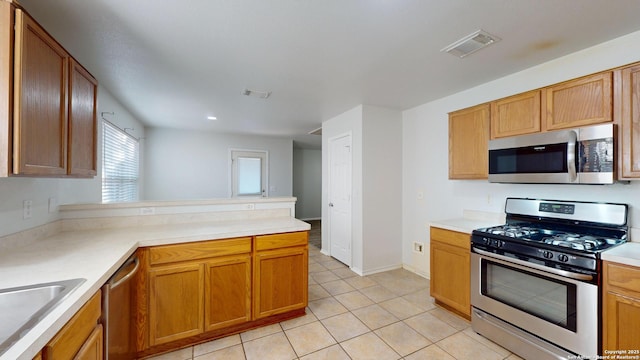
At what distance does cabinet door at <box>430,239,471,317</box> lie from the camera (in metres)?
2.36

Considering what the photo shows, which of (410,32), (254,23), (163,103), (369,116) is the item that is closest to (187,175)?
(163,103)

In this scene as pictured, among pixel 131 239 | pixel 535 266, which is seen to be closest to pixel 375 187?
pixel 535 266

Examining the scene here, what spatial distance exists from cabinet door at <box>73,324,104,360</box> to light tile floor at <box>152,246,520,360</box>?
0.87m

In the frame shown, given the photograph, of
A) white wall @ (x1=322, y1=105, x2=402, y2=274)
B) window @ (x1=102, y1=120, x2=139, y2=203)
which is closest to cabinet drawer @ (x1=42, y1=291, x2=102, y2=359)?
window @ (x1=102, y1=120, x2=139, y2=203)

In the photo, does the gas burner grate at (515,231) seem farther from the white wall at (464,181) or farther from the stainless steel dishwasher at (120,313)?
the stainless steel dishwasher at (120,313)

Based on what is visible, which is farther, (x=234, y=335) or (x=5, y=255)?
(x=234, y=335)

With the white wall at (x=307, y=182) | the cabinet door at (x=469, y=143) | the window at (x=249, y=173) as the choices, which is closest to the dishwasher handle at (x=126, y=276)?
the cabinet door at (x=469, y=143)

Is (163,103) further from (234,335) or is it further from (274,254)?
(234,335)

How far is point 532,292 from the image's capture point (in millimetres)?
1891

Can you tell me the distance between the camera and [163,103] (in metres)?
3.59

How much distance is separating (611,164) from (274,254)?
102 inches

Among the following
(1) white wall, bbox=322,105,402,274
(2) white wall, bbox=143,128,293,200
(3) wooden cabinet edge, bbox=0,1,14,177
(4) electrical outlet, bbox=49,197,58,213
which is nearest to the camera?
(3) wooden cabinet edge, bbox=0,1,14,177

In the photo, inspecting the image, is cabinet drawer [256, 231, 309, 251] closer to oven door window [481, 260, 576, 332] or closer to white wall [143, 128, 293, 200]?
oven door window [481, 260, 576, 332]

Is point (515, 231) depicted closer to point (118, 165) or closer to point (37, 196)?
point (37, 196)
